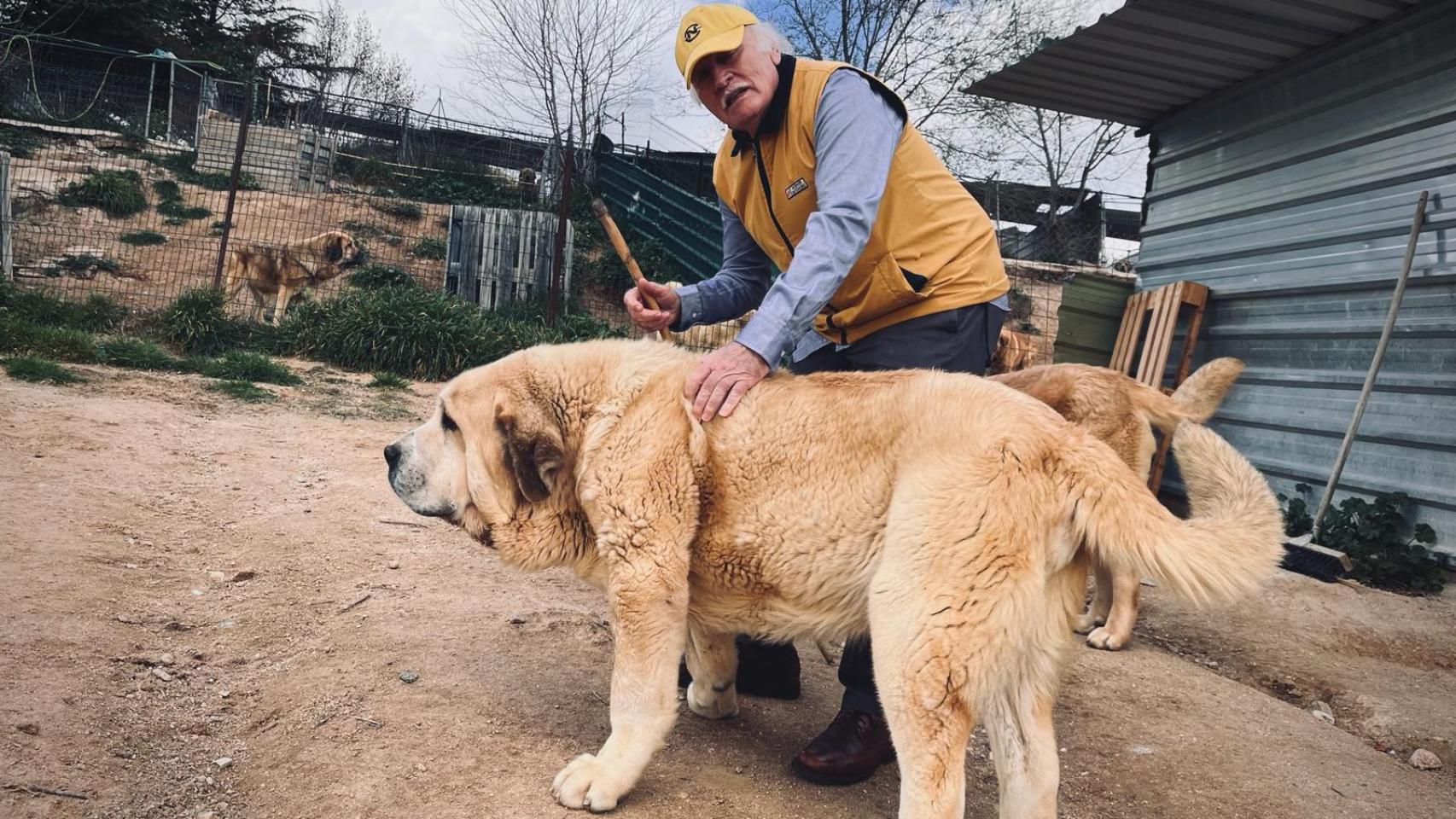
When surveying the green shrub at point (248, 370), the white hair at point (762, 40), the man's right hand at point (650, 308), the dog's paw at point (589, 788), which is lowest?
the green shrub at point (248, 370)

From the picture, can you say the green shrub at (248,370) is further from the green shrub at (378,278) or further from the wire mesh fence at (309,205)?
the green shrub at (378,278)

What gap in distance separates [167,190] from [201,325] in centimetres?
948

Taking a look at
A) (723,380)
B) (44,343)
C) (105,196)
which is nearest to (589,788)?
(723,380)

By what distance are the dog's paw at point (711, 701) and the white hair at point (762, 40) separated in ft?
7.41

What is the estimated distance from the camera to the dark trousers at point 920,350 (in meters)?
3.02

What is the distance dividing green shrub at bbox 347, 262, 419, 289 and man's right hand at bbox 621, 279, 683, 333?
11546mm

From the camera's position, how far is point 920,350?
313cm

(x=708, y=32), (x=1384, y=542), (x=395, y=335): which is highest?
(x=708, y=32)

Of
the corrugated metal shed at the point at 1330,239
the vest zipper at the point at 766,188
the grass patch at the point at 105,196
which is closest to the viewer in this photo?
the vest zipper at the point at 766,188

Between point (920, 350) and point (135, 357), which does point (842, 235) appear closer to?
point (920, 350)

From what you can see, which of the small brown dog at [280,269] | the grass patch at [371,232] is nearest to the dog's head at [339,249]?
the small brown dog at [280,269]

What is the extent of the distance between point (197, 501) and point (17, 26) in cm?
2239

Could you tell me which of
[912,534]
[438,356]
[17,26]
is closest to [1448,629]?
[912,534]

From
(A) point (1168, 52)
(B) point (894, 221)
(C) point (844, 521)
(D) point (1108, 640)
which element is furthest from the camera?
(A) point (1168, 52)
